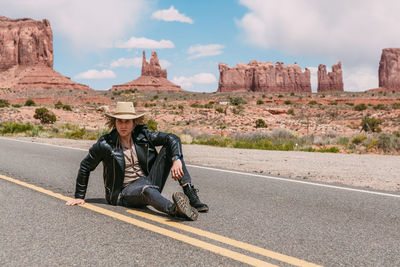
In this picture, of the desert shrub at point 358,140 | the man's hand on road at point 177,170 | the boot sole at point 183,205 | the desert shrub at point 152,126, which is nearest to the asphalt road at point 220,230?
the boot sole at point 183,205

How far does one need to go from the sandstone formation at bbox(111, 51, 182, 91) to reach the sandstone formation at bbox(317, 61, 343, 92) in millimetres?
56739

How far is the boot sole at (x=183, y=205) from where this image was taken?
413 cm

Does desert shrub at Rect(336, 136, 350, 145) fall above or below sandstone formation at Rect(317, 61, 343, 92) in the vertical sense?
below

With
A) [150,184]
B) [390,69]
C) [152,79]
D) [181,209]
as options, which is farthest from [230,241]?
[390,69]

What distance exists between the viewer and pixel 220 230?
4.13 m

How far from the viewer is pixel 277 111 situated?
161 feet

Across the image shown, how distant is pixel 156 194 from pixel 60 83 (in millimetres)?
110317

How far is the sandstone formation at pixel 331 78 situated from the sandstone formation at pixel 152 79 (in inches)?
2234

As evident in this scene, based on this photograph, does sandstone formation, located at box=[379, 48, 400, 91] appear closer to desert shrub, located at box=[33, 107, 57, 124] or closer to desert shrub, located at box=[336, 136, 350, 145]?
desert shrub, located at box=[33, 107, 57, 124]

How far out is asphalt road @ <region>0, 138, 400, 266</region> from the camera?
10.9 feet

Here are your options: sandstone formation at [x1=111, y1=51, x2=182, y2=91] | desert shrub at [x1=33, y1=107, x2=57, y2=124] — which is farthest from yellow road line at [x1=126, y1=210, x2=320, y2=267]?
sandstone formation at [x1=111, y1=51, x2=182, y2=91]

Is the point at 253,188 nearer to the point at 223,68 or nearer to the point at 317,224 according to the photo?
the point at 317,224

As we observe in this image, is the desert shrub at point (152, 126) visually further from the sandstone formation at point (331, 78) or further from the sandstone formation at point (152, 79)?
the sandstone formation at point (331, 78)

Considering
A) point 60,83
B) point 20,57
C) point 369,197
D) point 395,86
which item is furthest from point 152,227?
point 395,86
